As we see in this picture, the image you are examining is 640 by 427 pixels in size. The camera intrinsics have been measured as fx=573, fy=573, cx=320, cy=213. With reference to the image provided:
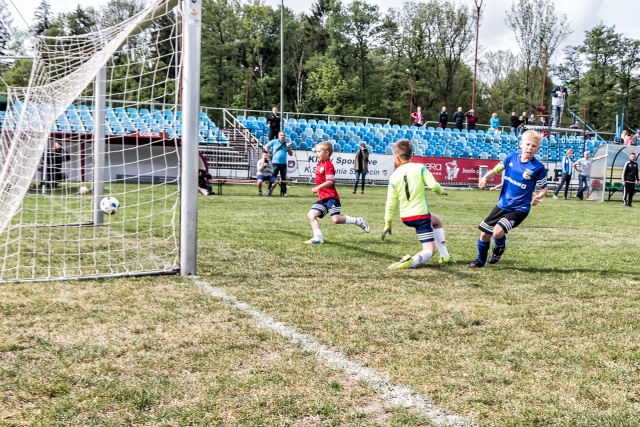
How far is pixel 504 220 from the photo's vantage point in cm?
648

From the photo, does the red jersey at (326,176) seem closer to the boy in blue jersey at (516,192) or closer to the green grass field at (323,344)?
the green grass field at (323,344)

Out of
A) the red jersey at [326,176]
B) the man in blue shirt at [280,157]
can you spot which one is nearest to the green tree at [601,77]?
the man in blue shirt at [280,157]

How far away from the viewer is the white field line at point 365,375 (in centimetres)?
258

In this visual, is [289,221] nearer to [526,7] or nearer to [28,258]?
[28,258]

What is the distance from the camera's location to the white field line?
8.48 feet

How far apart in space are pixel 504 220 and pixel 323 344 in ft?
11.9

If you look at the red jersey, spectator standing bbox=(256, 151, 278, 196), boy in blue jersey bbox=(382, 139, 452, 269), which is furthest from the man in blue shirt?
boy in blue jersey bbox=(382, 139, 452, 269)

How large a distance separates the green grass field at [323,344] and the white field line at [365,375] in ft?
0.16

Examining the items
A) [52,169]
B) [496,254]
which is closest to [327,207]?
[496,254]

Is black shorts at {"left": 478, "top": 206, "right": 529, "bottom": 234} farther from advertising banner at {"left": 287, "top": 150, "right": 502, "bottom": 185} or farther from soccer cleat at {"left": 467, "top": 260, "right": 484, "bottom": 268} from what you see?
advertising banner at {"left": 287, "top": 150, "right": 502, "bottom": 185}

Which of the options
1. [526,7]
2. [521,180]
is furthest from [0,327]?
[526,7]

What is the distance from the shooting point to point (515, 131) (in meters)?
34.5

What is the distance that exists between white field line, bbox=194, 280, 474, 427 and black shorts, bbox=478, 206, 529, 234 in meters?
3.33

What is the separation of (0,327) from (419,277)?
379 centimetres
